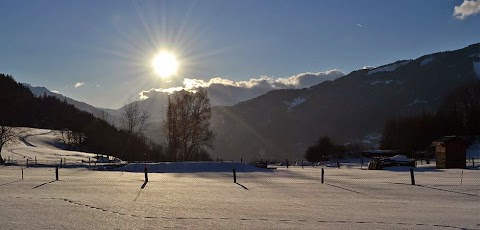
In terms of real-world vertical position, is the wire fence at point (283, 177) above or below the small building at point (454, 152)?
below

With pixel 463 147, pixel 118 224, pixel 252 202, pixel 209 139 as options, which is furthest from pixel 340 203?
pixel 209 139

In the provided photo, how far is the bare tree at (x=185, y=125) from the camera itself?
77.2 m

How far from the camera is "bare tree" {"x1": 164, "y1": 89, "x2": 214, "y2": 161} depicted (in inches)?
3039

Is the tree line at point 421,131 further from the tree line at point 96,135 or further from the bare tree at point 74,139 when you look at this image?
the bare tree at point 74,139

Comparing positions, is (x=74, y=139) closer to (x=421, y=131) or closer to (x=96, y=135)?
(x=96, y=135)

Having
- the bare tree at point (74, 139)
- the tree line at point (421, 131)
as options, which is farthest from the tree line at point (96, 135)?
the tree line at point (421, 131)

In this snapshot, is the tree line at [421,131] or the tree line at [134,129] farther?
the tree line at [421,131]

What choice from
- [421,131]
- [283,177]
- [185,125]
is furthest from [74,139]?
[283,177]

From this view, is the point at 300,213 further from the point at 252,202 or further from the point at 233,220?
the point at 252,202

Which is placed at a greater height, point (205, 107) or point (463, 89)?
point (463, 89)

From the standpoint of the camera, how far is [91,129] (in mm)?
121438

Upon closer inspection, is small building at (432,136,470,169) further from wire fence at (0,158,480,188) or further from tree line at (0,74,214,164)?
tree line at (0,74,214,164)

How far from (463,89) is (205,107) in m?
107

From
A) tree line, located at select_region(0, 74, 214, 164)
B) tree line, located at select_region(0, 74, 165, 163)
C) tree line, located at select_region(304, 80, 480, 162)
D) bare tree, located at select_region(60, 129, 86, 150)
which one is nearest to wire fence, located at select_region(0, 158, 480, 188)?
tree line, located at select_region(0, 74, 214, 164)
